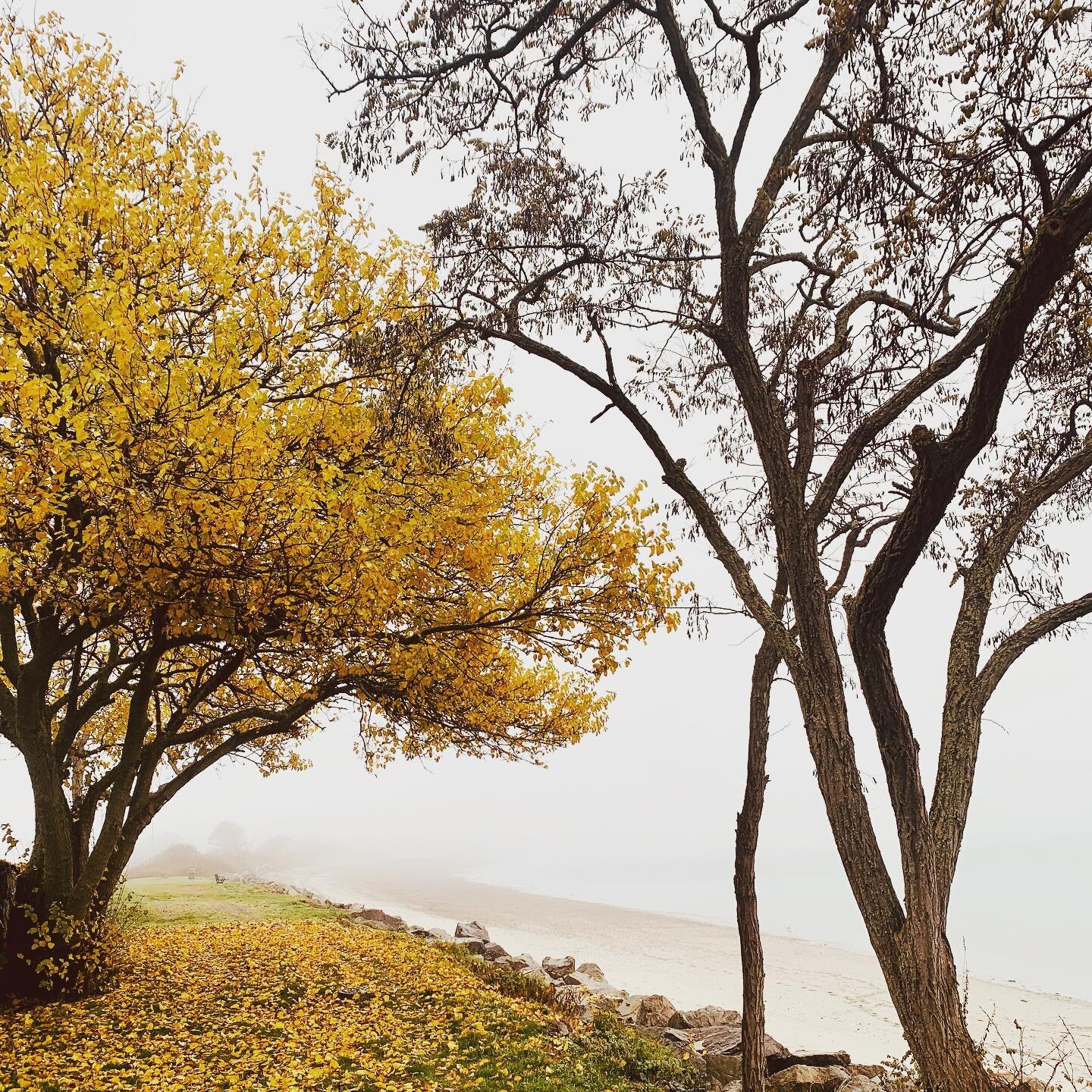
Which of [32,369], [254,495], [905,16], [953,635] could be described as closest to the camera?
[905,16]

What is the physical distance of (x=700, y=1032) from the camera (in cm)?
1014

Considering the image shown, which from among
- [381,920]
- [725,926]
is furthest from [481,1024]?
[725,926]

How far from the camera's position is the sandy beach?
1350 cm

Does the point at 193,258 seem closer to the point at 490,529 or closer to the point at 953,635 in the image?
the point at 490,529

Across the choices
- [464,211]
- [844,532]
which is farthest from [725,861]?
[464,211]

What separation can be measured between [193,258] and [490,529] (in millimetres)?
4146

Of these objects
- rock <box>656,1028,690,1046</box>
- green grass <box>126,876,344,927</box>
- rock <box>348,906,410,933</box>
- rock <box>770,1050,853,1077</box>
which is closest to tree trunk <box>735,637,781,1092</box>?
rock <box>770,1050,853,1077</box>

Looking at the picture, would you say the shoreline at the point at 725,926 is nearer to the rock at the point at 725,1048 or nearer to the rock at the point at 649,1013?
the rock at the point at 649,1013

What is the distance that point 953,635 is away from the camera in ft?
18.4

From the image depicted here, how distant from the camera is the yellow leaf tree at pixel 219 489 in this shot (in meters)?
5.71

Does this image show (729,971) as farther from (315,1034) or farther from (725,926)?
(315,1034)

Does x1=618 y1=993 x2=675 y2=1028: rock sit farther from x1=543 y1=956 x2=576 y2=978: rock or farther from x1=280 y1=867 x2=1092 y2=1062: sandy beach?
x1=280 y1=867 x2=1092 y2=1062: sandy beach

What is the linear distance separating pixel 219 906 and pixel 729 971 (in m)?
13.4

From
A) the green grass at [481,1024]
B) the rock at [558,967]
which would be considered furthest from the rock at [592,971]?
the green grass at [481,1024]
